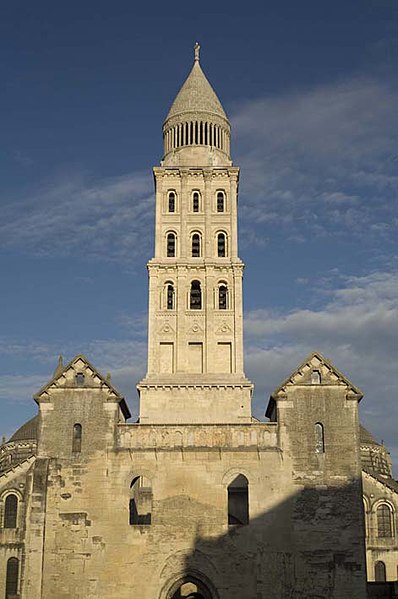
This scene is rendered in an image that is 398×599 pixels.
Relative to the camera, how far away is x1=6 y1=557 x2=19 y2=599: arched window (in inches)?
1997

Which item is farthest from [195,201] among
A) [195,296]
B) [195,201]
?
[195,296]

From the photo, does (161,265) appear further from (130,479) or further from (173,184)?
(130,479)

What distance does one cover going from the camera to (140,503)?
44250 mm

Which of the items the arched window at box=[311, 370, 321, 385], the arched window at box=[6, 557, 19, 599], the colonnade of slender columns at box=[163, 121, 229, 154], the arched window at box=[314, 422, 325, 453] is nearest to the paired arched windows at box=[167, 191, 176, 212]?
the colonnade of slender columns at box=[163, 121, 229, 154]

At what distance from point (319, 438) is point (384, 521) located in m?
17.4

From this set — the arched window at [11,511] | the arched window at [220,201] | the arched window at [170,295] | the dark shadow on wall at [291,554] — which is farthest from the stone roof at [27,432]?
the dark shadow on wall at [291,554]

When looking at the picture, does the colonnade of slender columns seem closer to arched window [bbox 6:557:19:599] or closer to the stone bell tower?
the stone bell tower

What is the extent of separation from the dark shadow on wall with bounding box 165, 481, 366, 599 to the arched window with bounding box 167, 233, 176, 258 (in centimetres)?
2039

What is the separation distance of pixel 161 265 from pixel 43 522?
1990 centimetres

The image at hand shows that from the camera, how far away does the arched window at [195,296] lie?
53.1 metres

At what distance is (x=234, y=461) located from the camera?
1564 inches

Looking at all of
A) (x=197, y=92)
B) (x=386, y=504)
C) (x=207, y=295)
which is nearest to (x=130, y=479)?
(x=207, y=295)

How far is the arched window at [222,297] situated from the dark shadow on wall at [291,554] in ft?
54.3

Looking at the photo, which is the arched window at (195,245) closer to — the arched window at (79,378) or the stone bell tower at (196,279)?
the stone bell tower at (196,279)
